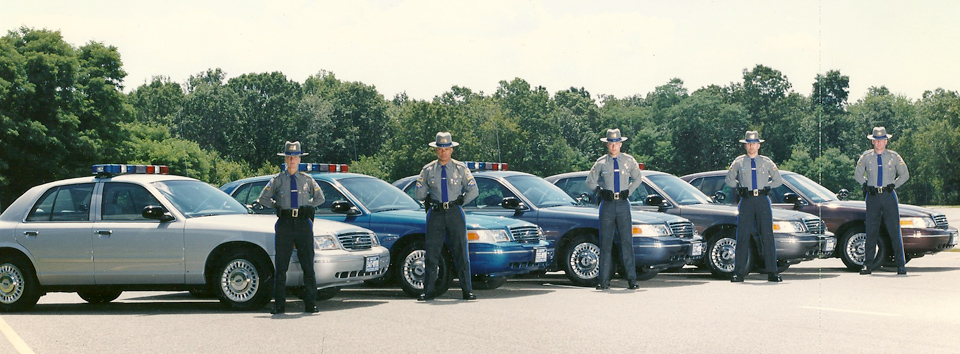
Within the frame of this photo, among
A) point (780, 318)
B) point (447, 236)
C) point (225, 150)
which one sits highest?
point (225, 150)

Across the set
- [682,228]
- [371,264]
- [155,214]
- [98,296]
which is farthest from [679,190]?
[98,296]

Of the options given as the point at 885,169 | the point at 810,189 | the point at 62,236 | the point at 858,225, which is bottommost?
the point at 858,225

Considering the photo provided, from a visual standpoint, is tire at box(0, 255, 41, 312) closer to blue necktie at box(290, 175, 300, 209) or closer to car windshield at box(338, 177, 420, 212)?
blue necktie at box(290, 175, 300, 209)

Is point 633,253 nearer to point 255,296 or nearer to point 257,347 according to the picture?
point 255,296

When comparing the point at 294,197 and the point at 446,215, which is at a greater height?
the point at 294,197

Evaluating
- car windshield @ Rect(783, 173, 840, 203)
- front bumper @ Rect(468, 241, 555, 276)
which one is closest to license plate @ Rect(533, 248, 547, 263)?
front bumper @ Rect(468, 241, 555, 276)

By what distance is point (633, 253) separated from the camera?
13.2 meters

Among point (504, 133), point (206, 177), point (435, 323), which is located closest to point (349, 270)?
point (435, 323)

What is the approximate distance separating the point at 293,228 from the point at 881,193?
9.19 meters

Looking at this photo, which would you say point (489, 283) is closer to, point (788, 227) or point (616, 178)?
point (616, 178)

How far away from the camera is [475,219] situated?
12797 mm

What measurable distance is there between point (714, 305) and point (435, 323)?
10.5ft

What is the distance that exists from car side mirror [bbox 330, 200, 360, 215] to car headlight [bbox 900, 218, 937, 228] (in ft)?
29.5

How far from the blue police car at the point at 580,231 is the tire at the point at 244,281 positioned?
12.6 feet
